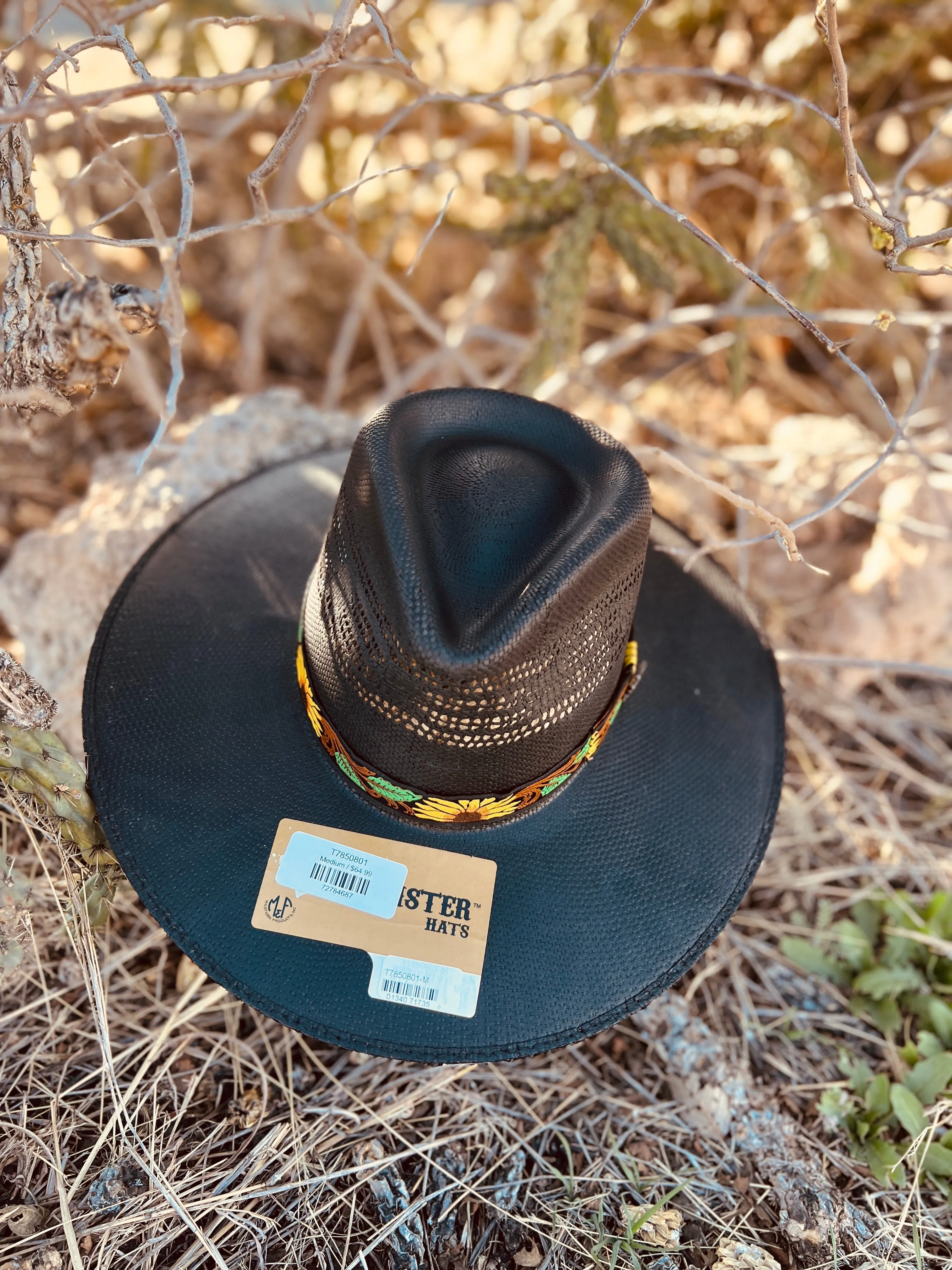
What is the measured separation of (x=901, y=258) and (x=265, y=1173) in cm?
273

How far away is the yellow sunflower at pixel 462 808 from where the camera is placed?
1.19 meters

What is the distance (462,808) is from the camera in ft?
3.94

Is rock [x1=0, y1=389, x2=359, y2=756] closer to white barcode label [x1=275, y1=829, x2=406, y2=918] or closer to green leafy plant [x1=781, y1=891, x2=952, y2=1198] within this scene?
white barcode label [x1=275, y1=829, x2=406, y2=918]

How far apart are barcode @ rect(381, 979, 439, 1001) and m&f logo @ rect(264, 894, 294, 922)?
6.5 inches

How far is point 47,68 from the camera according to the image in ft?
3.48

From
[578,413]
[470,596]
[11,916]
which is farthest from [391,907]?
[578,413]

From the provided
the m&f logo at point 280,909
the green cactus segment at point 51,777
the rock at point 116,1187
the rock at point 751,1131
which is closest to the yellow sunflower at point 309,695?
the m&f logo at point 280,909

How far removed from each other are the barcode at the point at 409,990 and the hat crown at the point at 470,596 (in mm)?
277

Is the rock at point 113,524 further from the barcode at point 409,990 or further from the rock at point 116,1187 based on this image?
the barcode at point 409,990

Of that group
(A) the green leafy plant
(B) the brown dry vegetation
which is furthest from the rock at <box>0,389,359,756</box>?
(A) the green leafy plant

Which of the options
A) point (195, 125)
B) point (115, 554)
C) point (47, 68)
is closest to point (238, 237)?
point (195, 125)

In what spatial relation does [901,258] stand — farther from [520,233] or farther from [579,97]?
[520,233]

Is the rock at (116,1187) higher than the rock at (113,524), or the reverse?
the rock at (113,524)

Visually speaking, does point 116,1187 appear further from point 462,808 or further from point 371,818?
point 462,808
